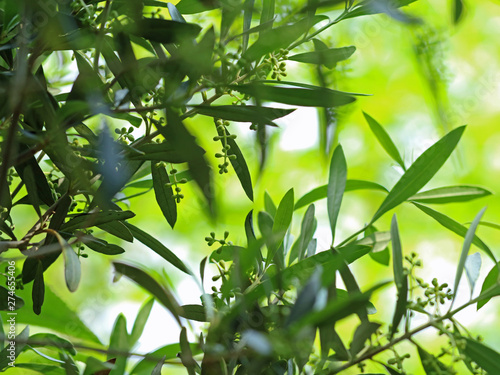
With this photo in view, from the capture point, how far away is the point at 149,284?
287 millimetres

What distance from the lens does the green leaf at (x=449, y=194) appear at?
545 millimetres

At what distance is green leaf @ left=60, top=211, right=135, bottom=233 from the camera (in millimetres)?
359

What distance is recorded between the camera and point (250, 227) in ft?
1.42

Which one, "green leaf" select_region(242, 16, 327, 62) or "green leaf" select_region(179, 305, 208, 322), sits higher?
"green leaf" select_region(242, 16, 327, 62)

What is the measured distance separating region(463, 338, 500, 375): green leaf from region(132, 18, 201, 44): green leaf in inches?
11.5

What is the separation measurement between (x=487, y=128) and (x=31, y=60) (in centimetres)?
337

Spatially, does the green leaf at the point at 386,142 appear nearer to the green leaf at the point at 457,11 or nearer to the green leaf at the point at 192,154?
the green leaf at the point at 457,11

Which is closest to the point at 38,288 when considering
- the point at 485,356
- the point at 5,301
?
the point at 5,301

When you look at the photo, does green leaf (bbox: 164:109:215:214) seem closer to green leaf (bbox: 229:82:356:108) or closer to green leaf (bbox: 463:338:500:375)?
Answer: green leaf (bbox: 229:82:356:108)

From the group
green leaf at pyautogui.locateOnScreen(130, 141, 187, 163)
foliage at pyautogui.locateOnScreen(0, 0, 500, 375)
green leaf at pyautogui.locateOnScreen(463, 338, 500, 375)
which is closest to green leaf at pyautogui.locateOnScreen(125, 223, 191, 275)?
foliage at pyautogui.locateOnScreen(0, 0, 500, 375)

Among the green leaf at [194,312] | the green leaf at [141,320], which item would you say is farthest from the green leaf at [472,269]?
the green leaf at [141,320]

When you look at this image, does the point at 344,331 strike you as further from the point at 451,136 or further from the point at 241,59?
the point at 241,59

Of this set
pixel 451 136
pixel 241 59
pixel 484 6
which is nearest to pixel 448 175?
pixel 484 6

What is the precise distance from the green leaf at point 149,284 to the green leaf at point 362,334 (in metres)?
0.14
